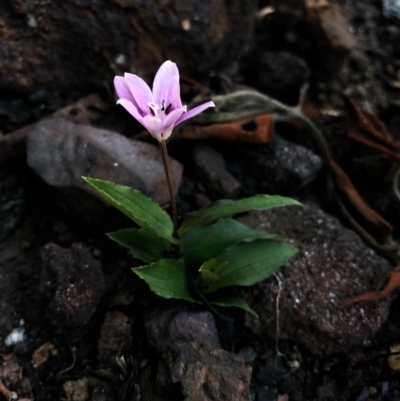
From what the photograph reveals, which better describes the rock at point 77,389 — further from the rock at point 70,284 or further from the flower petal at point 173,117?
the flower petal at point 173,117

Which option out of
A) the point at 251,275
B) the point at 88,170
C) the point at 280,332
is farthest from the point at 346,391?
the point at 88,170

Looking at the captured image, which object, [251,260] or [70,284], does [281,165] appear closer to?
[251,260]

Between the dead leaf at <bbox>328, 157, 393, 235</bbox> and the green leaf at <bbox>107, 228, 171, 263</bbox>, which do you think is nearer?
the green leaf at <bbox>107, 228, 171, 263</bbox>

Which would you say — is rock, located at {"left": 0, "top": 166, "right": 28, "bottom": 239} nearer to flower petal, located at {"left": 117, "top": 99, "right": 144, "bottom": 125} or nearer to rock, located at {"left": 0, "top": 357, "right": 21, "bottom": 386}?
rock, located at {"left": 0, "top": 357, "right": 21, "bottom": 386}

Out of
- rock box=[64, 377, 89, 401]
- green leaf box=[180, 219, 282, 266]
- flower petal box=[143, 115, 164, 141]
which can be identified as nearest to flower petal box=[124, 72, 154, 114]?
flower petal box=[143, 115, 164, 141]

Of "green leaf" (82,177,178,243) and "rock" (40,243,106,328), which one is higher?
"green leaf" (82,177,178,243)

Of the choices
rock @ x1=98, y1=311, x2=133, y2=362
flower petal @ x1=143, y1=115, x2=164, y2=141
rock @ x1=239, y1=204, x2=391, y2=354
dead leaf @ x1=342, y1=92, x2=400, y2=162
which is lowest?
rock @ x1=98, y1=311, x2=133, y2=362

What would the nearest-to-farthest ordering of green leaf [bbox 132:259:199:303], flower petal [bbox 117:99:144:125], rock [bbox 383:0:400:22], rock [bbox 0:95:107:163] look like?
1. flower petal [bbox 117:99:144:125]
2. green leaf [bbox 132:259:199:303]
3. rock [bbox 0:95:107:163]
4. rock [bbox 383:0:400:22]

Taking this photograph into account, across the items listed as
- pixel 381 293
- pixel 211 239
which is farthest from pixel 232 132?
pixel 381 293
